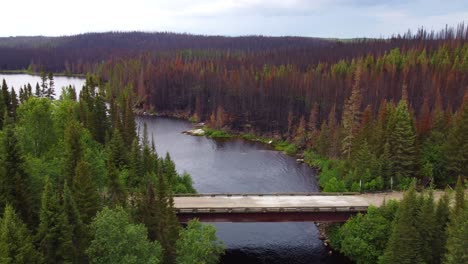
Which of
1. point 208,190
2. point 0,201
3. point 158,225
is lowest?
point 208,190

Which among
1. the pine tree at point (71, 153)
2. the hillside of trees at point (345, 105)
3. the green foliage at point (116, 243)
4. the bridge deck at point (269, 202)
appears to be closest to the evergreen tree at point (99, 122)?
the bridge deck at point (269, 202)

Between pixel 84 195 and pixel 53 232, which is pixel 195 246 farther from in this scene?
pixel 53 232

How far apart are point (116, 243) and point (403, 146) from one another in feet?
150

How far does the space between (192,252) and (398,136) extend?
124 feet

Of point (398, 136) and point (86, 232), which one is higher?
point (398, 136)

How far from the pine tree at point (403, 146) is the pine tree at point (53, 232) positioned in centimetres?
4621

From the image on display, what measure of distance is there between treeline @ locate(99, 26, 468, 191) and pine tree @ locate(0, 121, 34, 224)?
135ft

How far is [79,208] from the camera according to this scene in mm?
35031

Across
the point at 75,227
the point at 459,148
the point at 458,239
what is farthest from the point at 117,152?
the point at 459,148

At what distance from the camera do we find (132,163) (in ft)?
176

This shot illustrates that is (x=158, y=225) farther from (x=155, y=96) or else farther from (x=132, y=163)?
(x=155, y=96)

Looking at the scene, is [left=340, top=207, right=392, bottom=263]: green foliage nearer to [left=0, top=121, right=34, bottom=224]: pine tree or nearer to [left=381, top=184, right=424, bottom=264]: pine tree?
[left=381, top=184, right=424, bottom=264]: pine tree

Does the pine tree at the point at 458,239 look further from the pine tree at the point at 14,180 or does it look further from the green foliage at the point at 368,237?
the pine tree at the point at 14,180

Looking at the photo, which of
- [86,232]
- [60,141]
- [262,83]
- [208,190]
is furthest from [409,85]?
[86,232]
